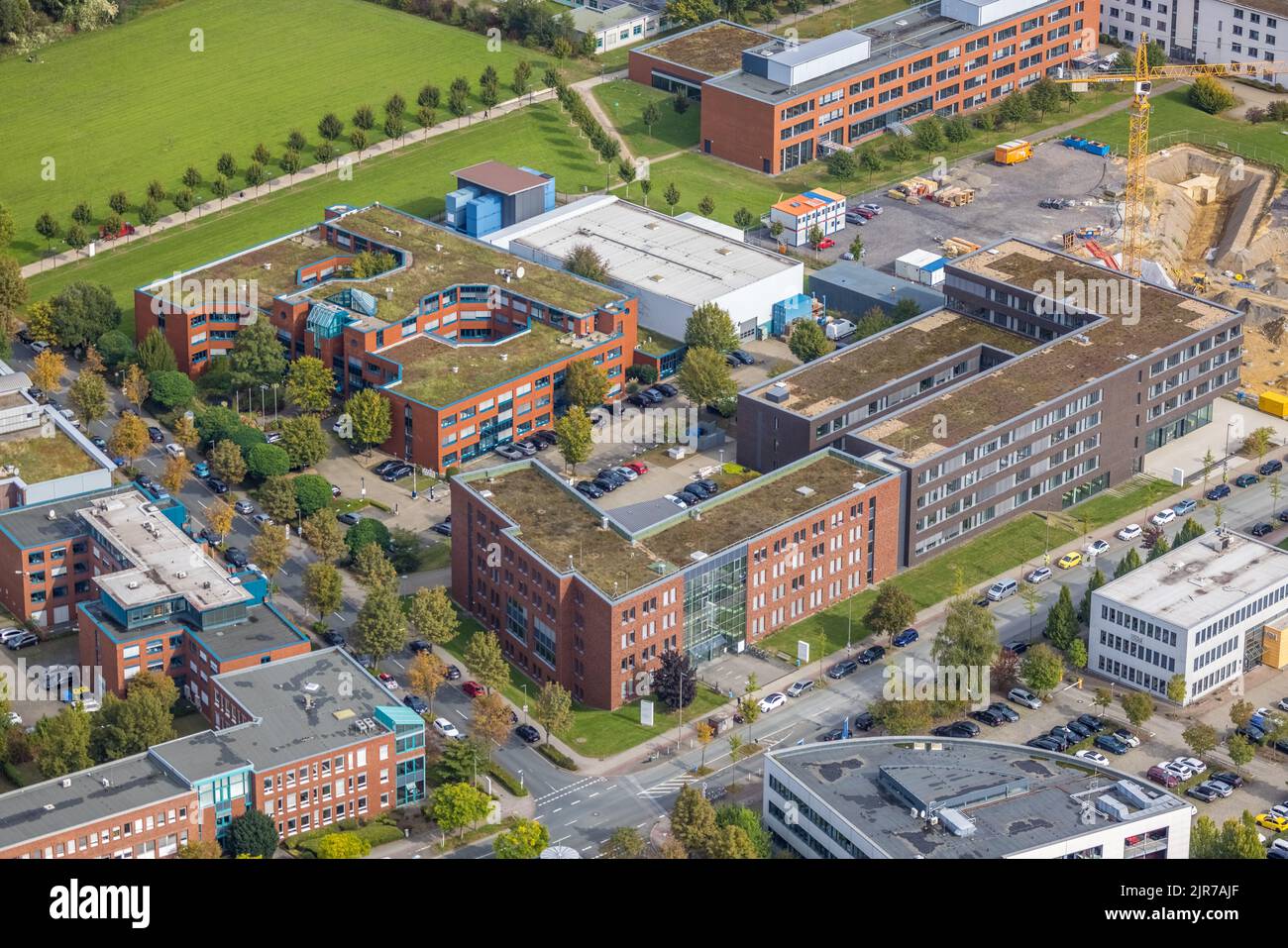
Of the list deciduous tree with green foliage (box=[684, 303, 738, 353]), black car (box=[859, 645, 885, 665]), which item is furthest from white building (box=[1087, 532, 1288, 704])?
deciduous tree with green foliage (box=[684, 303, 738, 353])

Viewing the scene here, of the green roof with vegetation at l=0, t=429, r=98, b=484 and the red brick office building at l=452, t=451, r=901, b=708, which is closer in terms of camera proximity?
the red brick office building at l=452, t=451, r=901, b=708

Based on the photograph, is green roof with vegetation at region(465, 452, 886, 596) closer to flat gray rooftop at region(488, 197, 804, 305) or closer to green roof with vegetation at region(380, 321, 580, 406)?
green roof with vegetation at region(380, 321, 580, 406)

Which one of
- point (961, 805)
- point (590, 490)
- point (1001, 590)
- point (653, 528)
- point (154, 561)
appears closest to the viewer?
point (961, 805)

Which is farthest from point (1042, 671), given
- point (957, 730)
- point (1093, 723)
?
point (957, 730)

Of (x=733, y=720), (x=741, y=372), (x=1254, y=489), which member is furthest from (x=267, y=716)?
(x=1254, y=489)

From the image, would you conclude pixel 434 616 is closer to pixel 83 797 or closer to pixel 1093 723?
pixel 83 797

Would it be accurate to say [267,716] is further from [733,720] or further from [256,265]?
[256,265]
